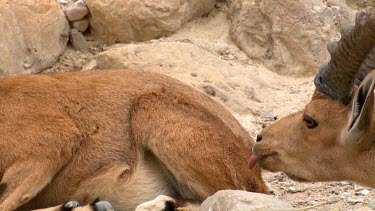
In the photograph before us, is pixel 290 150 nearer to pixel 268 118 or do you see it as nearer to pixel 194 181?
pixel 194 181

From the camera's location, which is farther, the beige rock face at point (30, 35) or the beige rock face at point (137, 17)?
the beige rock face at point (137, 17)

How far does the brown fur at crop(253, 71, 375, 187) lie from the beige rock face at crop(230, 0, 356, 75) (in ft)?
13.4

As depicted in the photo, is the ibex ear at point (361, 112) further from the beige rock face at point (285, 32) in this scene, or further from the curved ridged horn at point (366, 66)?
the beige rock face at point (285, 32)

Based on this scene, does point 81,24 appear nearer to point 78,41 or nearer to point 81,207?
point 78,41

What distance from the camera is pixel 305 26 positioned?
1210 cm

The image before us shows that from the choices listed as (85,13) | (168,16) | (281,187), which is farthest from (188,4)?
(281,187)

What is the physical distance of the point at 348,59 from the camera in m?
7.35

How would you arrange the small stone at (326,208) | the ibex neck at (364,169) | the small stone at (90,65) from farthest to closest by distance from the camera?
1. the small stone at (90,65)
2. the small stone at (326,208)
3. the ibex neck at (364,169)

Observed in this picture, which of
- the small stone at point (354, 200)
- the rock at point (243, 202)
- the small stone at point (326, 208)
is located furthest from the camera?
the small stone at point (354, 200)

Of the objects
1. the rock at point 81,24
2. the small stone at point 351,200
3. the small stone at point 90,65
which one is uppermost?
the rock at point 81,24

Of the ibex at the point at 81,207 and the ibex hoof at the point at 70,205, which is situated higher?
the ibex hoof at the point at 70,205

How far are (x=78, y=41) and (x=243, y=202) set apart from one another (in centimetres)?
604

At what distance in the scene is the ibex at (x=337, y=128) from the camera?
7.18 m

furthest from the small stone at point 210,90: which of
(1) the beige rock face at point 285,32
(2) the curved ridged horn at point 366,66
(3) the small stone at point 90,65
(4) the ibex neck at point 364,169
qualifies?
(4) the ibex neck at point 364,169
